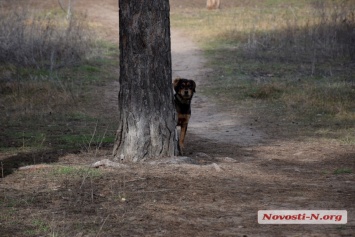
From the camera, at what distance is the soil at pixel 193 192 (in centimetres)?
577

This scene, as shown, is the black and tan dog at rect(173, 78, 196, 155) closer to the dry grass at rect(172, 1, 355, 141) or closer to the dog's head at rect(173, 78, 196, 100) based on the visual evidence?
the dog's head at rect(173, 78, 196, 100)

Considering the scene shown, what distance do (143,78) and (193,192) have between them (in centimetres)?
170

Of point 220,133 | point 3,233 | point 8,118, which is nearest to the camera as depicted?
point 3,233

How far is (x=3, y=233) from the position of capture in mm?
5637

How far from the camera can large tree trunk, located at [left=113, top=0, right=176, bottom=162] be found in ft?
26.5

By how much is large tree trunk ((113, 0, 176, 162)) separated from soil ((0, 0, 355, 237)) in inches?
11.2

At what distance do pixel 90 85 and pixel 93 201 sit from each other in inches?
347

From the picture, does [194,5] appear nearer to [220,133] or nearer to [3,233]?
[220,133]

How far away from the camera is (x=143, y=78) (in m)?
8.09

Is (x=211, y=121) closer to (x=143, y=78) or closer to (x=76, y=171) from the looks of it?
(x=143, y=78)

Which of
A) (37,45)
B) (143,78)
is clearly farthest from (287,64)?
(143,78)

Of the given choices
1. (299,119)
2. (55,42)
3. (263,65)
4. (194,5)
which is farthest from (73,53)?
(194,5)

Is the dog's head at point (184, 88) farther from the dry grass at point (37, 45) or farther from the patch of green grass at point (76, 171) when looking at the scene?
the dry grass at point (37, 45)

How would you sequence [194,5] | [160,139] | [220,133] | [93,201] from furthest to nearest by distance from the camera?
[194,5], [220,133], [160,139], [93,201]
